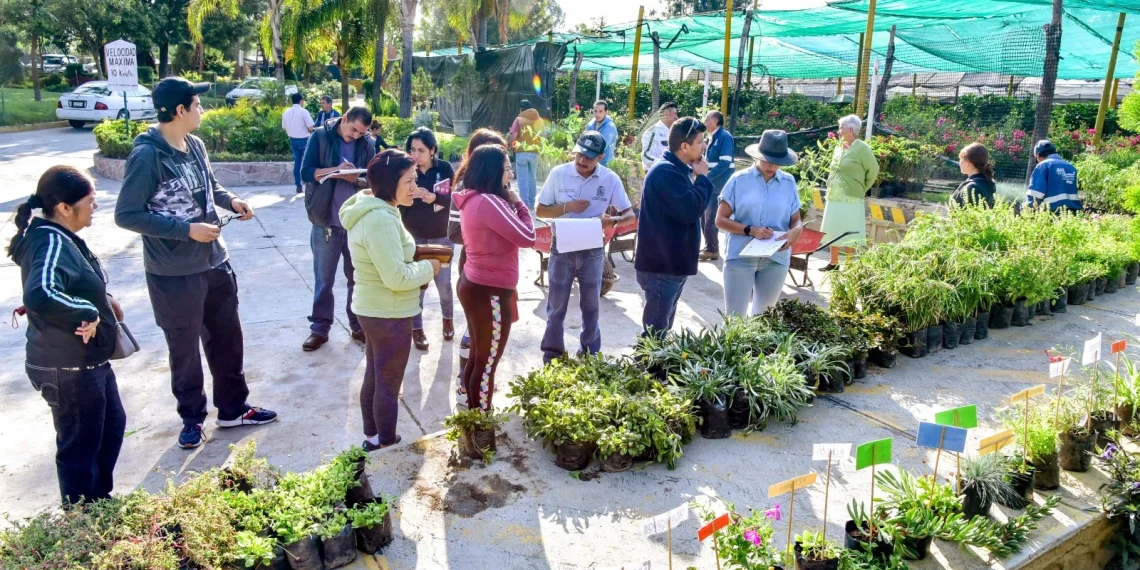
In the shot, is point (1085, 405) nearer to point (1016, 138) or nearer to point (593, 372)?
point (593, 372)

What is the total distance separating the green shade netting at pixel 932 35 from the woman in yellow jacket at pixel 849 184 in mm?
3824

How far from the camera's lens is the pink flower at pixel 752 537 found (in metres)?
2.76

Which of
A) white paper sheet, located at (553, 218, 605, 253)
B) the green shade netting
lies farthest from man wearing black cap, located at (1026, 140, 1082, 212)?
white paper sheet, located at (553, 218, 605, 253)

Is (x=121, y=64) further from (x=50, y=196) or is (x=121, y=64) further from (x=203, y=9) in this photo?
(x=50, y=196)

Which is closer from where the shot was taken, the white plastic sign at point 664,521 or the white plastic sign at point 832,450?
the white plastic sign at point 664,521

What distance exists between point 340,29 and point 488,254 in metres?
17.0

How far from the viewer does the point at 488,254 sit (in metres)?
4.12

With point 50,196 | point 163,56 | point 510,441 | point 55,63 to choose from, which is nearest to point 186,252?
point 50,196

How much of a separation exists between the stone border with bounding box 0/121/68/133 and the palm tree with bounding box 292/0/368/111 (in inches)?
311

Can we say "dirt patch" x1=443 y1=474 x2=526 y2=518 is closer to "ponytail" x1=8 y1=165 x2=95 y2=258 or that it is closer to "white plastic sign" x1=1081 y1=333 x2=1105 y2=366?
"ponytail" x1=8 y1=165 x2=95 y2=258

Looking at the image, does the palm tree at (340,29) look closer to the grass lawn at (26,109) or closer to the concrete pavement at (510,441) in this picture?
the grass lawn at (26,109)

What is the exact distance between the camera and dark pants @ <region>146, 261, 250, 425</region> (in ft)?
13.0

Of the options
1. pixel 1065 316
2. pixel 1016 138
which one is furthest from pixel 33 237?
pixel 1016 138

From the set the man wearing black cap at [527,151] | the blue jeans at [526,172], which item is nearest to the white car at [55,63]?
the man wearing black cap at [527,151]
